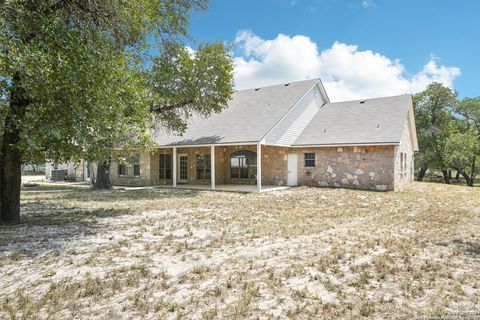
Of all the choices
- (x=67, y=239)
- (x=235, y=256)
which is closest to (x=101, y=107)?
(x=67, y=239)

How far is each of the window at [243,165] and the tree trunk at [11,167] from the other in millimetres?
13603

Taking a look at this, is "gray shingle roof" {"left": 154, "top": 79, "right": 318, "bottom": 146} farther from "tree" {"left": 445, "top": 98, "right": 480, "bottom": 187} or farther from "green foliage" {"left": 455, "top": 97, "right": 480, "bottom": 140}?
"green foliage" {"left": 455, "top": 97, "right": 480, "bottom": 140}

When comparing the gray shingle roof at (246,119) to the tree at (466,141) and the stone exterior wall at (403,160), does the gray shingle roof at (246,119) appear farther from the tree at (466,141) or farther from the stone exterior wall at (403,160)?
the tree at (466,141)

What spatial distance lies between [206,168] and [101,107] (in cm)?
1382

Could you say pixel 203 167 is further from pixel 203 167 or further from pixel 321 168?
pixel 321 168

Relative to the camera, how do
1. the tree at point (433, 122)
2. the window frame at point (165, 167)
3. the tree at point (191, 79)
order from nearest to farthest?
the tree at point (191, 79) → the window frame at point (165, 167) → the tree at point (433, 122)

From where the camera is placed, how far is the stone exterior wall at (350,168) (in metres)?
16.3

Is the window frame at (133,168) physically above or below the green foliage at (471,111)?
below

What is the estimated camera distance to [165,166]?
843 inches

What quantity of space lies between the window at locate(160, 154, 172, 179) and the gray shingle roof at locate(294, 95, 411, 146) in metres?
8.51

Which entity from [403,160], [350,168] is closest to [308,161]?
[350,168]

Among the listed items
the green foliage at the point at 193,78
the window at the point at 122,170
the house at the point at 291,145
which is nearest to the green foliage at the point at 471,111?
the house at the point at 291,145

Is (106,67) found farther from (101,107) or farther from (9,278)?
(9,278)

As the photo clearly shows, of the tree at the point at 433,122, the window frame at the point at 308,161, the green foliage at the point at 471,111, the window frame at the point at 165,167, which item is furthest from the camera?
the green foliage at the point at 471,111
